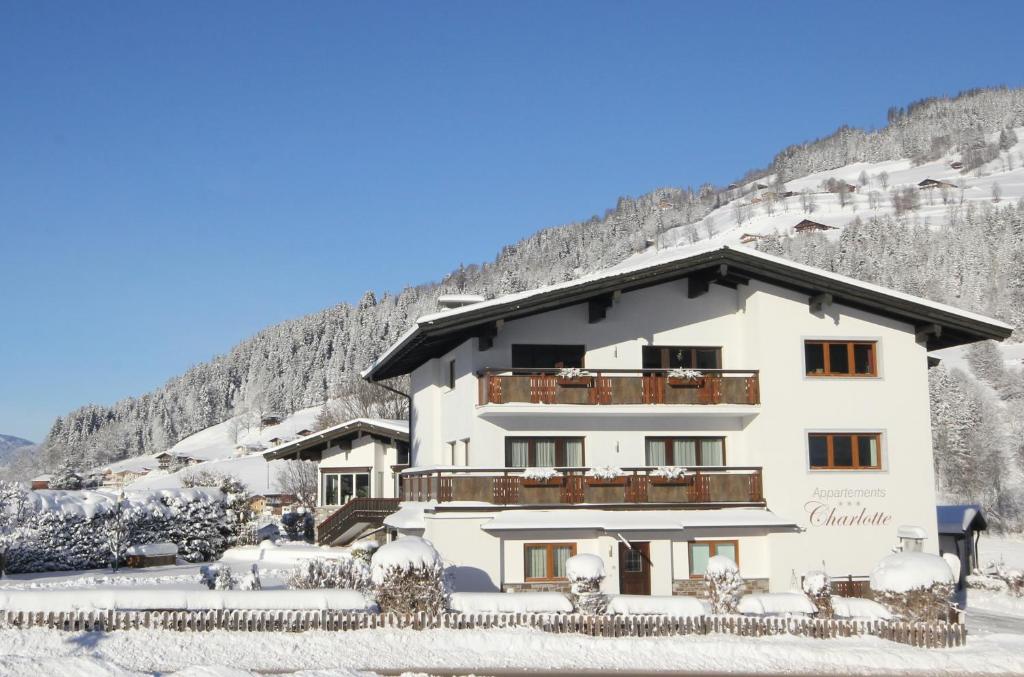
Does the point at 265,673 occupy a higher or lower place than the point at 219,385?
lower

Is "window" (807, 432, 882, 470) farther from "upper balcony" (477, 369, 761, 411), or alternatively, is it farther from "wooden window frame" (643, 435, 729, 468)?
"wooden window frame" (643, 435, 729, 468)

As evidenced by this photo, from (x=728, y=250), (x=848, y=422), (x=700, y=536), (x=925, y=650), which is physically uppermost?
(x=728, y=250)

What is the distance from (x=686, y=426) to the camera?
2666 cm

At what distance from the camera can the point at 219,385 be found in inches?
7584

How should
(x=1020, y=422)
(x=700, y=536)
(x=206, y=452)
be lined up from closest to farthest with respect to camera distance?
(x=700, y=536)
(x=1020, y=422)
(x=206, y=452)

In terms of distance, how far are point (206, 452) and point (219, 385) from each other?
47.4m

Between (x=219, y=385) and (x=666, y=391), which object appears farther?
(x=219, y=385)

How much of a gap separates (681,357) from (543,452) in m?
4.84

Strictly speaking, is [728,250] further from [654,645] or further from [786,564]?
[654,645]

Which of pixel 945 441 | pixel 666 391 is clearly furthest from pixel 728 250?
pixel 945 441

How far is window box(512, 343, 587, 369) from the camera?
86.0 feet

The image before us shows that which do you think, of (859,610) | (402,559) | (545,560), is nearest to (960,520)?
(859,610)

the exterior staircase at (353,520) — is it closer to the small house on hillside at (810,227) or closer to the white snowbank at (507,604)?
the white snowbank at (507,604)

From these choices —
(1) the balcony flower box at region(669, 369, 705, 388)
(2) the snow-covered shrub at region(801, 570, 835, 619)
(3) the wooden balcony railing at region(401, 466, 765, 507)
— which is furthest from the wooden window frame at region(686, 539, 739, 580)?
(2) the snow-covered shrub at region(801, 570, 835, 619)
